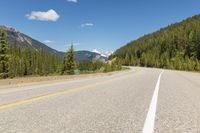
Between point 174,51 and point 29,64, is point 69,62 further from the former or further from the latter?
point 174,51

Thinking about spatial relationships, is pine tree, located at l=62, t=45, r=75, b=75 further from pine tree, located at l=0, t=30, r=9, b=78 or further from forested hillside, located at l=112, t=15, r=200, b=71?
forested hillside, located at l=112, t=15, r=200, b=71

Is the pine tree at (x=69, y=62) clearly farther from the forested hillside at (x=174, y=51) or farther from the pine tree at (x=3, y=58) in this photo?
the forested hillside at (x=174, y=51)

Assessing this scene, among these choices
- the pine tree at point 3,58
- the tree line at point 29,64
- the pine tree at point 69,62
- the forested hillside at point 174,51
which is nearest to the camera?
the pine tree at point 3,58

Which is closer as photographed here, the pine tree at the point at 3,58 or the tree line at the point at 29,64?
the pine tree at the point at 3,58

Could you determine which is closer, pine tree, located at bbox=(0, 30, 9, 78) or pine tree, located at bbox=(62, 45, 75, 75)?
pine tree, located at bbox=(0, 30, 9, 78)

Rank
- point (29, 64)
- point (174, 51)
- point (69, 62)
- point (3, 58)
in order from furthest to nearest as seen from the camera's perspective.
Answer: point (174, 51) → point (29, 64) → point (69, 62) → point (3, 58)

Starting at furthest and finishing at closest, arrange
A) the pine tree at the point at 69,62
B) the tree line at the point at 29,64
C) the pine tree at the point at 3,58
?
the pine tree at the point at 69,62
the tree line at the point at 29,64
the pine tree at the point at 3,58

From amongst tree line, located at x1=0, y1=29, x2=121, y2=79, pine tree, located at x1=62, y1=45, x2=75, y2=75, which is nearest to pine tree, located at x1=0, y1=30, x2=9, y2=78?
tree line, located at x1=0, y1=29, x2=121, y2=79

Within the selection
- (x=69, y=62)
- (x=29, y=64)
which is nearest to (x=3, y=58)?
(x=69, y=62)

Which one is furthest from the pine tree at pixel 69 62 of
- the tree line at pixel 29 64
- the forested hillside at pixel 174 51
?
the forested hillside at pixel 174 51

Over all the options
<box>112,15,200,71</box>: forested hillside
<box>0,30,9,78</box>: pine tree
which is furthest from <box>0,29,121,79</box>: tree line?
<box>112,15,200,71</box>: forested hillside

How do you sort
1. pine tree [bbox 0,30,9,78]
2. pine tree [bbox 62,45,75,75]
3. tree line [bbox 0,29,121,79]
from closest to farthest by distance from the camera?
pine tree [bbox 0,30,9,78] → tree line [bbox 0,29,121,79] → pine tree [bbox 62,45,75,75]

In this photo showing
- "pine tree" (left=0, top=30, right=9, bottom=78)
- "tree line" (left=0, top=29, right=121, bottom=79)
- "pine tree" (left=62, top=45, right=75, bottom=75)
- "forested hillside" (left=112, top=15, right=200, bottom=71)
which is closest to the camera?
"pine tree" (left=0, top=30, right=9, bottom=78)

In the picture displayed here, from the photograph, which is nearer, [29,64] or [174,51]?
[29,64]
